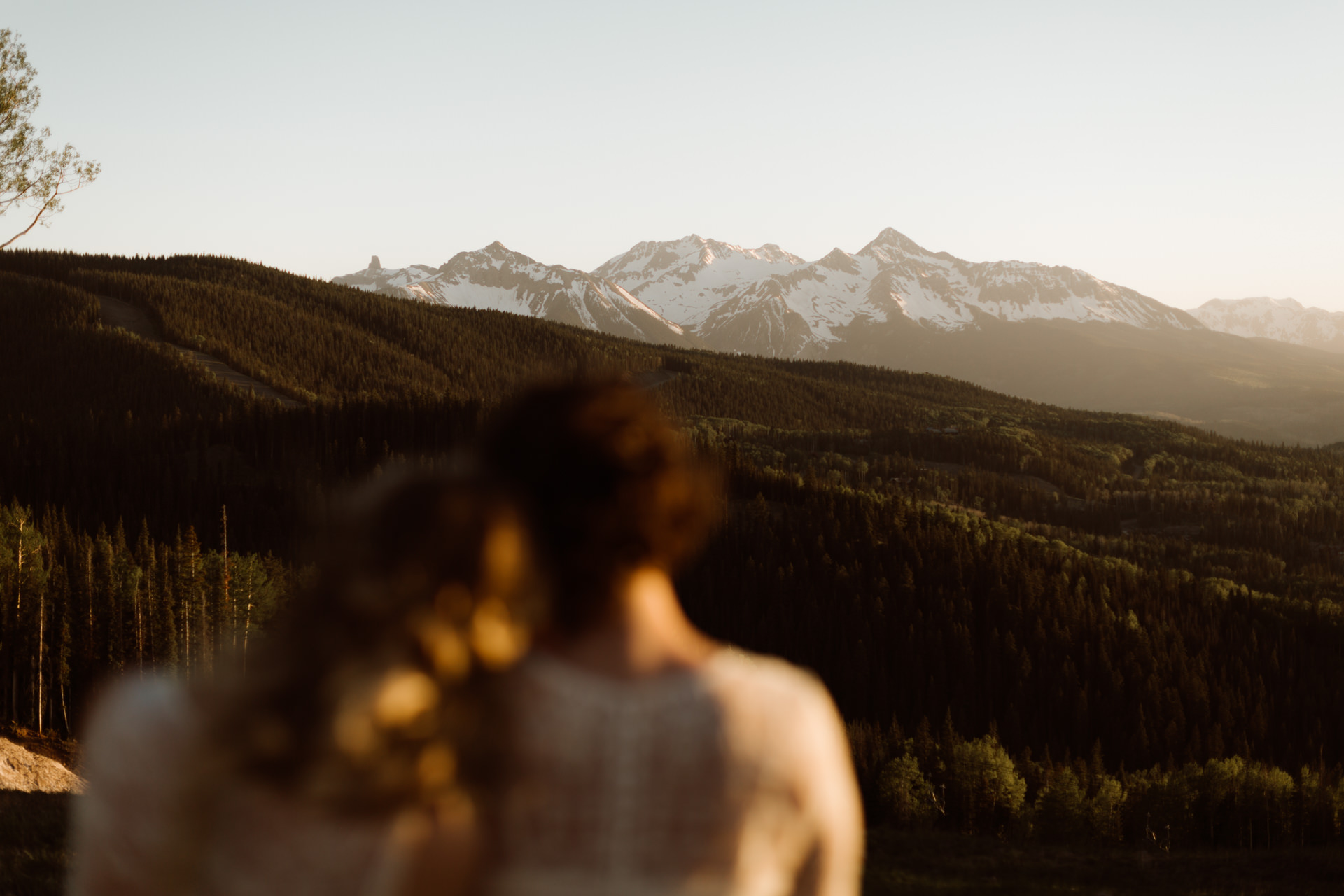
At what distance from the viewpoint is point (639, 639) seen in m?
3.02

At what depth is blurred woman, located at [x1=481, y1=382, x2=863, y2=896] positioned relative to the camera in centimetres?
288

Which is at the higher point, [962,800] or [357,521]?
[357,521]

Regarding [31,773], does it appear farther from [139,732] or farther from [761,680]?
[761,680]

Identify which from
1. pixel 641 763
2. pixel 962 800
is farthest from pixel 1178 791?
pixel 641 763

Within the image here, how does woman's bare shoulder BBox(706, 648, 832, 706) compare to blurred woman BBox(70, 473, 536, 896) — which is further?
woman's bare shoulder BBox(706, 648, 832, 706)

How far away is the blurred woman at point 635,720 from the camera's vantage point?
288 centimetres

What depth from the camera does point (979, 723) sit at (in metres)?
108

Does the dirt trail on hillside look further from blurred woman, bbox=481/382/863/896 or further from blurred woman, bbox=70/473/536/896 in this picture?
→ blurred woman, bbox=481/382/863/896

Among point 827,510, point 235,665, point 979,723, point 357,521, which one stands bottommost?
point 979,723

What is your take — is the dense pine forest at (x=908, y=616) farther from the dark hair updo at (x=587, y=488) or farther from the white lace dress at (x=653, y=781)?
the white lace dress at (x=653, y=781)

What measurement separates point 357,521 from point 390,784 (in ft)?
2.33

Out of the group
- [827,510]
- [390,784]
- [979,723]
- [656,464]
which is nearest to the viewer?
[390,784]

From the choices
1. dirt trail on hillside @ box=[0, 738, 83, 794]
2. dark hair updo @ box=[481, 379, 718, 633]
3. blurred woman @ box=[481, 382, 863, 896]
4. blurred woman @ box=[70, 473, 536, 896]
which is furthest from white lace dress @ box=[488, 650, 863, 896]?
dirt trail on hillside @ box=[0, 738, 83, 794]

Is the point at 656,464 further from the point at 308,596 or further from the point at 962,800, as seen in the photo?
the point at 962,800
